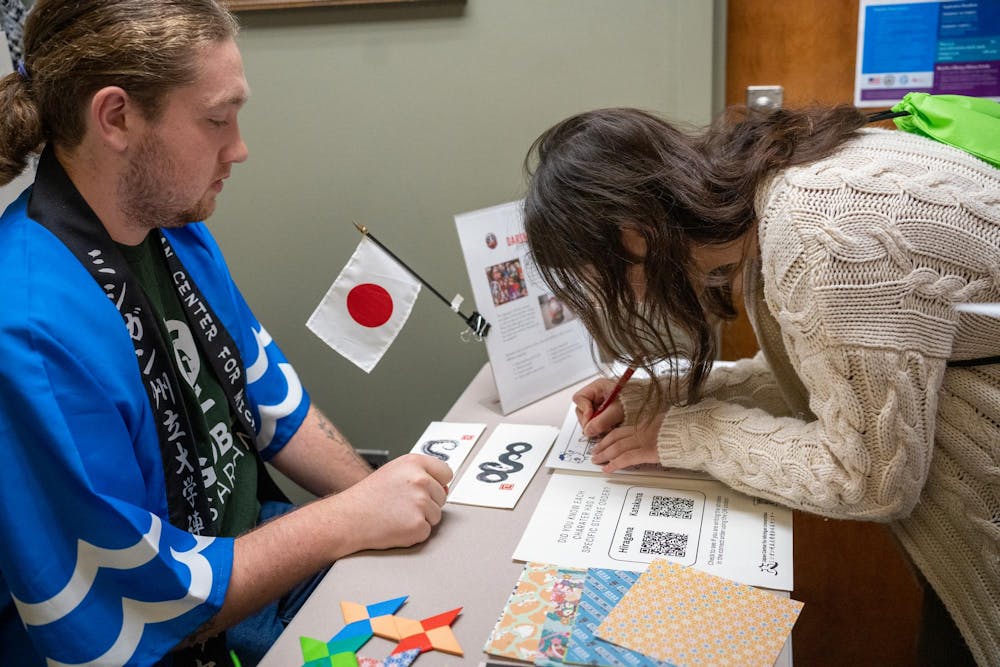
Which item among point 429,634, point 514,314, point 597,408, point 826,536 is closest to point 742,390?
point 597,408

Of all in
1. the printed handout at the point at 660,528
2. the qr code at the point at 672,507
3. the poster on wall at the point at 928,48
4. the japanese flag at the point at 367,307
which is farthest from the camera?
the poster on wall at the point at 928,48

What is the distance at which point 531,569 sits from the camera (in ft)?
3.33

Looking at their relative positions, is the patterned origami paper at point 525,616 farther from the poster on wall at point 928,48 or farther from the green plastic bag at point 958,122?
the poster on wall at point 928,48

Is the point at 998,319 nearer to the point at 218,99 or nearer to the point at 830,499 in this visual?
the point at 830,499

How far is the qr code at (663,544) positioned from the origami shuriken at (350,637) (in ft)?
1.02

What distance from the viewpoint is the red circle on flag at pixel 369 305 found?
4.94ft

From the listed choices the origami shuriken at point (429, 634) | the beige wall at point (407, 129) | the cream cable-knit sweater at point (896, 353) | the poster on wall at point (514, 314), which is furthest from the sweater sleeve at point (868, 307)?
the beige wall at point (407, 129)

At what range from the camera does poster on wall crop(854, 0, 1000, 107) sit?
5.30 feet

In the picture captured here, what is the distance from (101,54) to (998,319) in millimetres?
1145

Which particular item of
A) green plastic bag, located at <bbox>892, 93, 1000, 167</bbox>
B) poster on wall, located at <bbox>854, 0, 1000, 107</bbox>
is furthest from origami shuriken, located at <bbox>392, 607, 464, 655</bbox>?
poster on wall, located at <bbox>854, 0, 1000, 107</bbox>

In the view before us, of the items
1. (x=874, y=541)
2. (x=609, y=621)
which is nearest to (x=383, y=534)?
(x=609, y=621)

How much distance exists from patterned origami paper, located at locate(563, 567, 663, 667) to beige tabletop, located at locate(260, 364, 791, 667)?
10 centimetres

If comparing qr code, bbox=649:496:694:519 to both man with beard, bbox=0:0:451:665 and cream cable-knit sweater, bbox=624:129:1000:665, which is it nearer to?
cream cable-knit sweater, bbox=624:129:1000:665

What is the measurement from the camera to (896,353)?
0.90 metres
